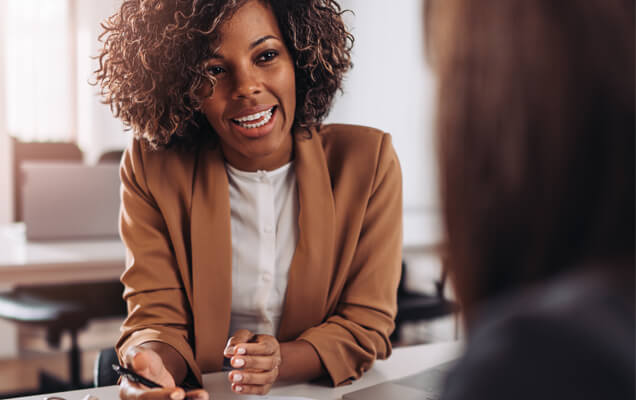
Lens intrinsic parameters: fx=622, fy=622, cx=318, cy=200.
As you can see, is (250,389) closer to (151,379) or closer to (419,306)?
(151,379)

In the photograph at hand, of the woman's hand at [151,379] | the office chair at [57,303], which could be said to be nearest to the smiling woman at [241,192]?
the woman's hand at [151,379]

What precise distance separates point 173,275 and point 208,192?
0.17 m

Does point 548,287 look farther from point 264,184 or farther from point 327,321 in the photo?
point 264,184

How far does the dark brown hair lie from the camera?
41 cm

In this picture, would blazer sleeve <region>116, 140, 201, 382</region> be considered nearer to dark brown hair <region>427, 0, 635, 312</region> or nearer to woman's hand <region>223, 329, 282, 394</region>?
woman's hand <region>223, 329, 282, 394</region>

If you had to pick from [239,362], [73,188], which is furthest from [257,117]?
[73,188]

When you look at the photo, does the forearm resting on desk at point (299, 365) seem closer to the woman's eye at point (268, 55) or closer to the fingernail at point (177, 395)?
the fingernail at point (177, 395)

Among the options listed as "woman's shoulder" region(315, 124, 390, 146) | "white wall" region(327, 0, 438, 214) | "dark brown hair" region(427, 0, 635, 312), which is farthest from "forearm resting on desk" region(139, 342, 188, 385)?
"white wall" region(327, 0, 438, 214)

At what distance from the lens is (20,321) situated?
2312 millimetres

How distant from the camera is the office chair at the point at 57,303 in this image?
2318 millimetres

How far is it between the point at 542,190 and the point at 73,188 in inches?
87.6

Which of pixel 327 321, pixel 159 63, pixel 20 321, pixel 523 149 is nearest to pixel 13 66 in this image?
pixel 20 321

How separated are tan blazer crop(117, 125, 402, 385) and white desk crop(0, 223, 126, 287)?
96 cm

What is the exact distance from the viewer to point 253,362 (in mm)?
947
